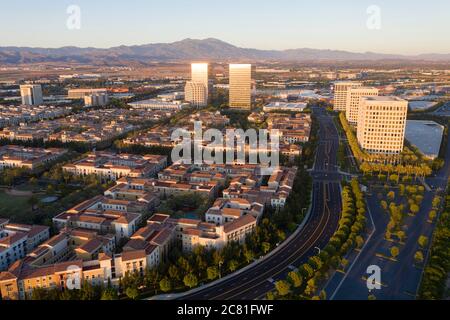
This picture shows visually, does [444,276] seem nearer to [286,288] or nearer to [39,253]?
[286,288]

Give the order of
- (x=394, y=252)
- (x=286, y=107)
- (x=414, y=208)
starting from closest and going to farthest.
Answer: (x=394, y=252)
(x=414, y=208)
(x=286, y=107)

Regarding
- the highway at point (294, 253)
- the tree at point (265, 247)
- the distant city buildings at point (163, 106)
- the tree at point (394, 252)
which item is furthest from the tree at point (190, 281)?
the distant city buildings at point (163, 106)

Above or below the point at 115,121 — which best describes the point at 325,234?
below

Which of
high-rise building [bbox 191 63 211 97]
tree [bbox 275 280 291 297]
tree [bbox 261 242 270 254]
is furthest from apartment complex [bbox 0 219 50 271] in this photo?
high-rise building [bbox 191 63 211 97]

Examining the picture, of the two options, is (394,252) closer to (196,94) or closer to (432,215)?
(432,215)

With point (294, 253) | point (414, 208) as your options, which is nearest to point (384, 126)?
point (414, 208)

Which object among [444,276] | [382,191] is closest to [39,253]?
[444,276]
